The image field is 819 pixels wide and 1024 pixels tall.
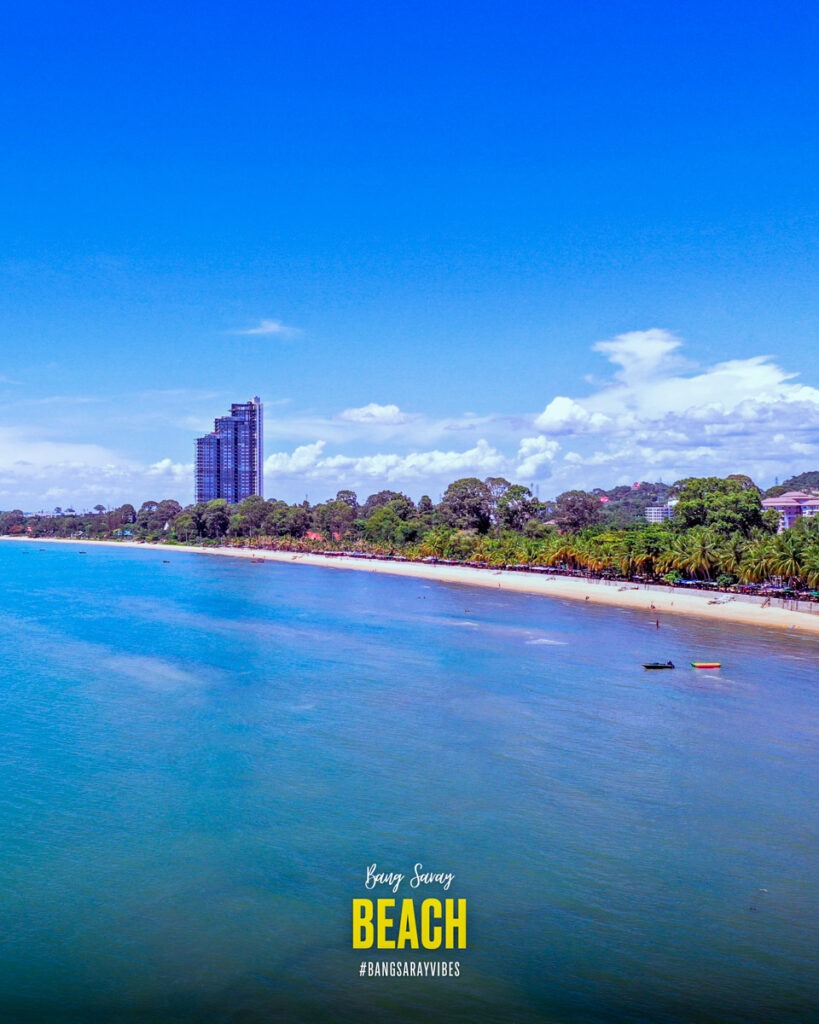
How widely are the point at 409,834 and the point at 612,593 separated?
59.7 m

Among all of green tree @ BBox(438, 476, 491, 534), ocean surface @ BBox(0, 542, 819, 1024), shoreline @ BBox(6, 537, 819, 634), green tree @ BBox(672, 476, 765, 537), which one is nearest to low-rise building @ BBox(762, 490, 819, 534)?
green tree @ BBox(438, 476, 491, 534)

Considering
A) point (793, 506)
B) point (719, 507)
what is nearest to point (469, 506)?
point (719, 507)

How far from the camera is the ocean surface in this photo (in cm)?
1443

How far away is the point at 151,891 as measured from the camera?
17.8 metres

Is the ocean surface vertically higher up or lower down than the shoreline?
lower down

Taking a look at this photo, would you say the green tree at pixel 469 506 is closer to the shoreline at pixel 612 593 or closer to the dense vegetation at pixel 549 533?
the dense vegetation at pixel 549 533

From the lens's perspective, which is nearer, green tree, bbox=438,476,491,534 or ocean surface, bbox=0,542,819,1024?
ocean surface, bbox=0,542,819,1024

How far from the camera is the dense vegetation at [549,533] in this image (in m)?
70.4

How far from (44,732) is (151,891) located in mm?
14466

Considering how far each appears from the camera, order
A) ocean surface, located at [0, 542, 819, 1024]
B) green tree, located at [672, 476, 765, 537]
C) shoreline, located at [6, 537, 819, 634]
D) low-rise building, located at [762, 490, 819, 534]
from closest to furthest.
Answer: ocean surface, located at [0, 542, 819, 1024] < shoreline, located at [6, 537, 819, 634] < green tree, located at [672, 476, 765, 537] < low-rise building, located at [762, 490, 819, 534]

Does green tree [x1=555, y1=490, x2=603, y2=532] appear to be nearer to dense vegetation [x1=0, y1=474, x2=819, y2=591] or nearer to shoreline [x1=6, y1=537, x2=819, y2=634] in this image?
dense vegetation [x1=0, y1=474, x2=819, y2=591]

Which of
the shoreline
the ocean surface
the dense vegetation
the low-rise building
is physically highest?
the low-rise building

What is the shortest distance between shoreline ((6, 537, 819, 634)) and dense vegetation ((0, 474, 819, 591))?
3.07 m

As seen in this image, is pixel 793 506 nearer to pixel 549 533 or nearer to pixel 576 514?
pixel 576 514
